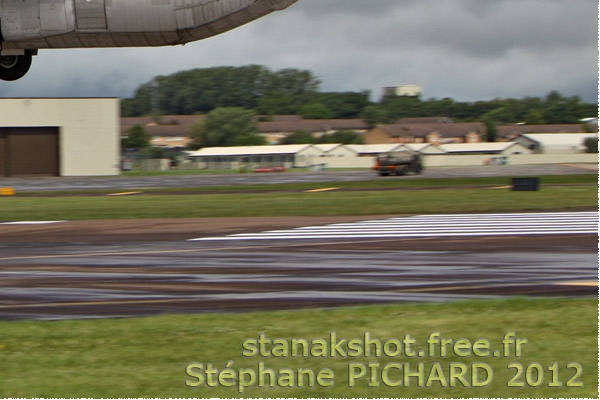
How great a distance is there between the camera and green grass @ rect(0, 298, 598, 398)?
724 centimetres

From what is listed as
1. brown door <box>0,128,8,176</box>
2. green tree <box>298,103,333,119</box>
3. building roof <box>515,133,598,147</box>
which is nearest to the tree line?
green tree <box>298,103,333,119</box>

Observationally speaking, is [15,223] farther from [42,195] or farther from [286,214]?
[42,195]

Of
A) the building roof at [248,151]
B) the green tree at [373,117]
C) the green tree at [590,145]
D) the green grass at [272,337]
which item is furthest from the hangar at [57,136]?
the green tree at [373,117]

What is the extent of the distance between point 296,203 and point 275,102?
14659cm

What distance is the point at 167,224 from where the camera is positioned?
73.3 ft

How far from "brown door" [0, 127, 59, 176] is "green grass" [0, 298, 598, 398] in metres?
59.0

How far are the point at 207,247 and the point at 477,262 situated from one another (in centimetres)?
546

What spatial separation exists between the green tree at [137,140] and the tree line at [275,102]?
48.0 m

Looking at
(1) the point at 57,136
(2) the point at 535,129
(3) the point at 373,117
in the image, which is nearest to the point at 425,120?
(3) the point at 373,117

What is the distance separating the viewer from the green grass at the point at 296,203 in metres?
25.8

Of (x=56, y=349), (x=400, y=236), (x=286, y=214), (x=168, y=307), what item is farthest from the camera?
(x=286, y=214)

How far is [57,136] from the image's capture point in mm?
66812

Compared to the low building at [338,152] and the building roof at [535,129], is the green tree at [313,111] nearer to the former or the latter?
the building roof at [535,129]

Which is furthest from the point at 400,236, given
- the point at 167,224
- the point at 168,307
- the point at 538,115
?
the point at 538,115
